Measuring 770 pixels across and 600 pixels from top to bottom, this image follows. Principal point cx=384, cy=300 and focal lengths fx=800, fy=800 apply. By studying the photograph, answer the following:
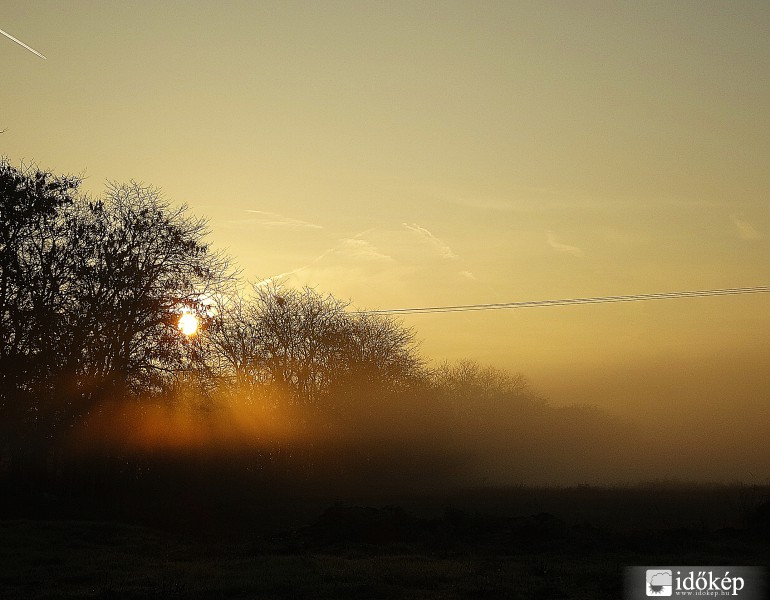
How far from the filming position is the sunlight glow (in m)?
35.3

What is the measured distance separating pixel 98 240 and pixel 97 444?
879cm

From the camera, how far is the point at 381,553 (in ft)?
68.8

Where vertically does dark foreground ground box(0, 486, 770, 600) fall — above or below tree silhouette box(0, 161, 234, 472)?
below

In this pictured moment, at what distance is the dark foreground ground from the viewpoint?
15594 mm

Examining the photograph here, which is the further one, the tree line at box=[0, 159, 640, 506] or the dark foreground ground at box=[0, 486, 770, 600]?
the tree line at box=[0, 159, 640, 506]

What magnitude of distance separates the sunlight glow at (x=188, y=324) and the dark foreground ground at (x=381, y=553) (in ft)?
28.7

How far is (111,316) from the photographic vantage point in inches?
1332

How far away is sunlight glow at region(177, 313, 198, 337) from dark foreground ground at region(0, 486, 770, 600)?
344 inches

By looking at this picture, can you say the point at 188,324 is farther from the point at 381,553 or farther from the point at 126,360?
the point at 381,553

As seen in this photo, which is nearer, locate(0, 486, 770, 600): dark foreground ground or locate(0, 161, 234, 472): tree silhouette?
locate(0, 486, 770, 600): dark foreground ground

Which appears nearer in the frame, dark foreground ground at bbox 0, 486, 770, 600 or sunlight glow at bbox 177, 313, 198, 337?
dark foreground ground at bbox 0, 486, 770, 600

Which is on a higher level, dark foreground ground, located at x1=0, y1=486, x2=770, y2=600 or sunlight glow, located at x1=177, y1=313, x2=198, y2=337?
sunlight glow, located at x1=177, y1=313, x2=198, y2=337

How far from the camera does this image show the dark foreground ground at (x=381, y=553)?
15594mm

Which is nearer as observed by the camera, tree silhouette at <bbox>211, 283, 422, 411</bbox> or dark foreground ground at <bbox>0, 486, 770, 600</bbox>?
dark foreground ground at <bbox>0, 486, 770, 600</bbox>
